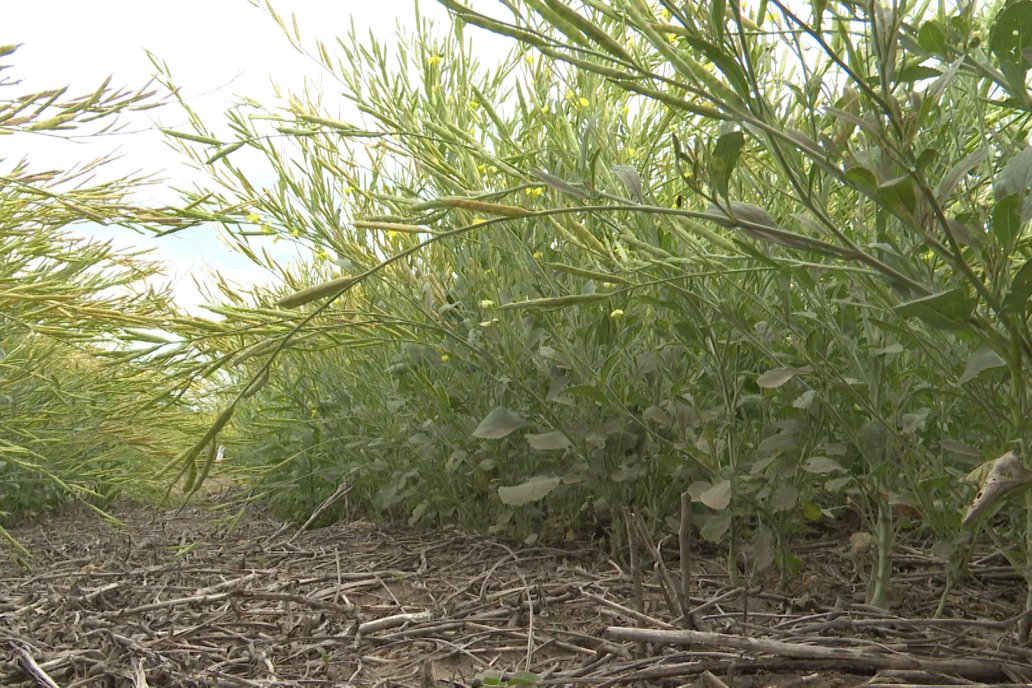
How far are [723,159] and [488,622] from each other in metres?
1.16

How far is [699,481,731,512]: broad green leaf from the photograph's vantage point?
4.66 feet

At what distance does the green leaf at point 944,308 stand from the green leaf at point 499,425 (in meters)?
1.03

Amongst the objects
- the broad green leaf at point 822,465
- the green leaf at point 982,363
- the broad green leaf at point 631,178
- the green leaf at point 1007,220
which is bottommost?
the broad green leaf at point 822,465

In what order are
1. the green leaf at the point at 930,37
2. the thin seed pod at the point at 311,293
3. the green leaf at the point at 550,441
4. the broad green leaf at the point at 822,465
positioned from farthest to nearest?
the green leaf at the point at 550,441 → the broad green leaf at the point at 822,465 → the green leaf at the point at 930,37 → the thin seed pod at the point at 311,293

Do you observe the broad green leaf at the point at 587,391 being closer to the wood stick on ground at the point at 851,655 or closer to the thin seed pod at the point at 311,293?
the wood stick on ground at the point at 851,655

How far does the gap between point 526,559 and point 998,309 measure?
4.51 feet

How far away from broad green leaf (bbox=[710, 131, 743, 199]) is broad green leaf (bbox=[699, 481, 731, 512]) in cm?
70

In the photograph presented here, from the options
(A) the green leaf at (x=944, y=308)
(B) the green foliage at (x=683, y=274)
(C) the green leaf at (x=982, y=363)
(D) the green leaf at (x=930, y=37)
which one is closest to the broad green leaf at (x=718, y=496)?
(B) the green foliage at (x=683, y=274)

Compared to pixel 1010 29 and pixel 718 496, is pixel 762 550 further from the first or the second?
pixel 1010 29

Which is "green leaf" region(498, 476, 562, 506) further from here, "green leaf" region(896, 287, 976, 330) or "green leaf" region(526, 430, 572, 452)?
"green leaf" region(896, 287, 976, 330)

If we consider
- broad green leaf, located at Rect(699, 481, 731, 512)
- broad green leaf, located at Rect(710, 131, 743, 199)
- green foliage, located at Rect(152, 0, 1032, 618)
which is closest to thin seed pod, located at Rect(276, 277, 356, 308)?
green foliage, located at Rect(152, 0, 1032, 618)

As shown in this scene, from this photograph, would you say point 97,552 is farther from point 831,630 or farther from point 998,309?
point 998,309

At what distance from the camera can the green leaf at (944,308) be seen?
31.4 inches

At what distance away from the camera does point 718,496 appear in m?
1.44
